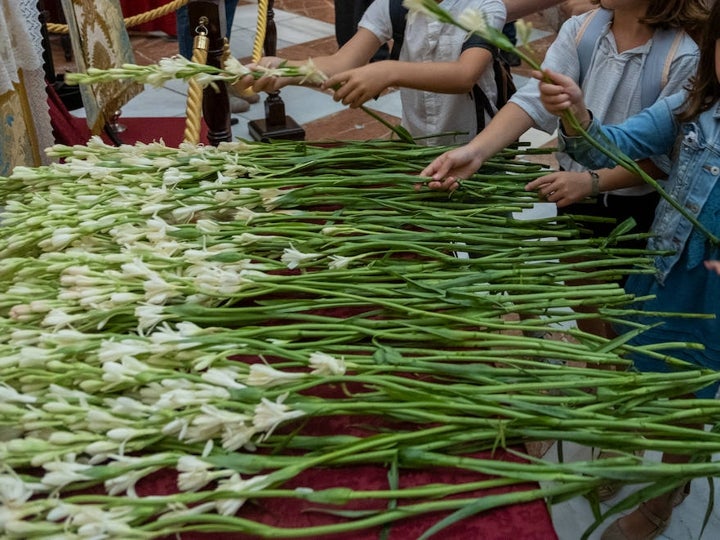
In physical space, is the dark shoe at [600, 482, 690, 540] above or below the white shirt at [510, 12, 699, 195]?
below

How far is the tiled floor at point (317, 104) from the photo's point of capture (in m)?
1.57

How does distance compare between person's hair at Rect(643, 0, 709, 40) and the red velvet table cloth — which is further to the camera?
person's hair at Rect(643, 0, 709, 40)

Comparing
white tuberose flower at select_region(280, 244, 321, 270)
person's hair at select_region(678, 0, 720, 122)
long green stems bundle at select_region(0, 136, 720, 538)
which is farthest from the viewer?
person's hair at select_region(678, 0, 720, 122)

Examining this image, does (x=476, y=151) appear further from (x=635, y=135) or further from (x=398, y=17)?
(x=398, y=17)

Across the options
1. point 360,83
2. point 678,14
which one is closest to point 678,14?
point 678,14

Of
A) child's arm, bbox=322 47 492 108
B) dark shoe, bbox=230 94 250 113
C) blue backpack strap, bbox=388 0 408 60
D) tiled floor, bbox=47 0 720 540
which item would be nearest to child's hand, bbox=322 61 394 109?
child's arm, bbox=322 47 492 108

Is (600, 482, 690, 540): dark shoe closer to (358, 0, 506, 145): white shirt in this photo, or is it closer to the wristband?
the wristband

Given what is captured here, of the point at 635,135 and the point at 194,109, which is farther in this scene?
the point at 194,109

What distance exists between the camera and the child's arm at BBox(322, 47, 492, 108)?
136 cm

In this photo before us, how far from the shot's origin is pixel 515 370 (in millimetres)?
854

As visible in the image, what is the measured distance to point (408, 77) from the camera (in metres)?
1.45

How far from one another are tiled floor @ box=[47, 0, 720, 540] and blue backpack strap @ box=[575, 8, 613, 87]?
34.6 inches

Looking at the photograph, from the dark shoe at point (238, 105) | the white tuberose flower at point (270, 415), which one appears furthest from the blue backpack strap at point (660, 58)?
the dark shoe at point (238, 105)

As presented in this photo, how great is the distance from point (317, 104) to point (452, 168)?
2.70 meters
